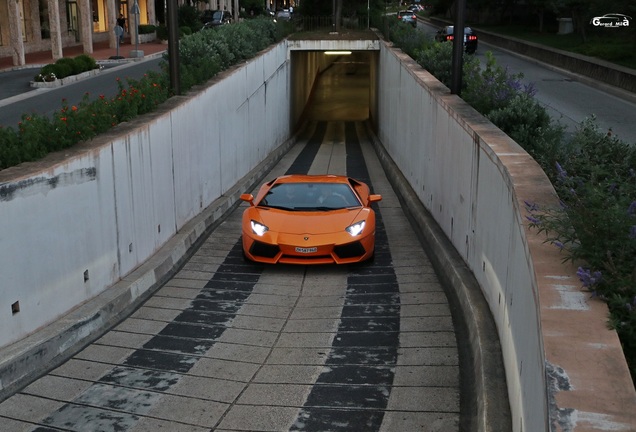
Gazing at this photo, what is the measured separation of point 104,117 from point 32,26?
40.5m

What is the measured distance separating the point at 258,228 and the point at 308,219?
30.6 inches

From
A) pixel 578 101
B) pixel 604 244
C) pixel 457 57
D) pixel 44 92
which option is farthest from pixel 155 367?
pixel 44 92

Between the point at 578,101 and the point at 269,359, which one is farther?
the point at 578,101

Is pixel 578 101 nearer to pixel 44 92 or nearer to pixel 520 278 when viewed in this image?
pixel 44 92

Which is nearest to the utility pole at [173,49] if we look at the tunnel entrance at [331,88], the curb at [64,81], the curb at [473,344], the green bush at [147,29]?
the curb at [473,344]

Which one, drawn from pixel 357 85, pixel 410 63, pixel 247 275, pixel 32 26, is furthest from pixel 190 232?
pixel 357 85

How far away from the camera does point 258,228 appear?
42.2ft

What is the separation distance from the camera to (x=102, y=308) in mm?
9883

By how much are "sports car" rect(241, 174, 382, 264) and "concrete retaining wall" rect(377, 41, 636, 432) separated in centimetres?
144

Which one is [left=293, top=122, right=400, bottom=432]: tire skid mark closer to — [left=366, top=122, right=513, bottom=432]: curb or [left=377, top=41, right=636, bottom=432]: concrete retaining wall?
[left=366, top=122, right=513, bottom=432]: curb

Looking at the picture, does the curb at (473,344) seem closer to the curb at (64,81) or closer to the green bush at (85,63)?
the curb at (64,81)

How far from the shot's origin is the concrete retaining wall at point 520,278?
445 centimetres

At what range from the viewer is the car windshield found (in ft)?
44.0

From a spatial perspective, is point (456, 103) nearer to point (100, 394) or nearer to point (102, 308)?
point (102, 308)
